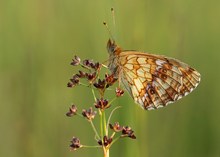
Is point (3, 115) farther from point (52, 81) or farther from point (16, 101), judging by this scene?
point (52, 81)

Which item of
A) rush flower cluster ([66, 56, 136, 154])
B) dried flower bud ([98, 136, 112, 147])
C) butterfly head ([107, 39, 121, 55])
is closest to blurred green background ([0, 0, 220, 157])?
butterfly head ([107, 39, 121, 55])

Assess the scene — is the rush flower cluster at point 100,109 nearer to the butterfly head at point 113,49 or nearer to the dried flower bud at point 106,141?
the dried flower bud at point 106,141

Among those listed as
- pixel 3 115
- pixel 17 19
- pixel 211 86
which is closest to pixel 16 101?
pixel 3 115

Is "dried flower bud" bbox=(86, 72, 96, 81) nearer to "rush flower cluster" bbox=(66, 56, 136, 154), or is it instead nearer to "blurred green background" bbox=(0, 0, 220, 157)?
"rush flower cluster" bbox=(66, 56, 136, 154)

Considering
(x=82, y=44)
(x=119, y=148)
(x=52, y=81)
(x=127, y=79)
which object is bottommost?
(x=119, y=148)

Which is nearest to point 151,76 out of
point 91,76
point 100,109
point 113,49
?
point 113,49

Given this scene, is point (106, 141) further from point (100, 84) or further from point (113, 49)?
point (113, 49)
